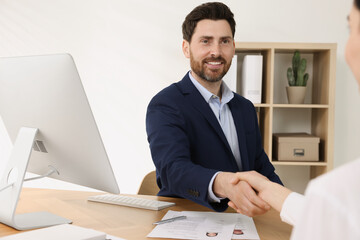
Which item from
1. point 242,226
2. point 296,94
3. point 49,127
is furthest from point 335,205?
point 296,94

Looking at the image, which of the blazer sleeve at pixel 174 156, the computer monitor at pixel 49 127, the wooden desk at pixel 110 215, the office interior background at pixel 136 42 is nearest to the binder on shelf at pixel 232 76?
the office interior background at pixel 136 42

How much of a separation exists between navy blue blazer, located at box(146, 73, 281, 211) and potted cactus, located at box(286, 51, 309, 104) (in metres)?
1.13

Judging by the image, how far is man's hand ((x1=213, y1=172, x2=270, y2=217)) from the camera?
1.33 metres

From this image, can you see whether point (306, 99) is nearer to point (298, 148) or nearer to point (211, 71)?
point (298, 148)

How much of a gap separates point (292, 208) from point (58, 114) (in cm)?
77

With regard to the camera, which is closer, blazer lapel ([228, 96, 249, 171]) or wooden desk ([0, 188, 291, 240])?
wooden desk ([0, 188, 291, 240])

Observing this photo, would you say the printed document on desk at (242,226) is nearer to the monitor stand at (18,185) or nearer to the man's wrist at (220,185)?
the man's wrist at (220,185)

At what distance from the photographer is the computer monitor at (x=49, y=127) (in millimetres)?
1212

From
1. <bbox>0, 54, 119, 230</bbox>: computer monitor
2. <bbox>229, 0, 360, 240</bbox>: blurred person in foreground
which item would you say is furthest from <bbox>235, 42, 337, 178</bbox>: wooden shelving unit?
<bbox>229, 0, 360, 240</bbox>: blurred person in foreground

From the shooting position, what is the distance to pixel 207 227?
1.30 m

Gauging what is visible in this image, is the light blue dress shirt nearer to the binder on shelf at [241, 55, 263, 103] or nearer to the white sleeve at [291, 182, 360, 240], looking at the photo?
the binder on shelf at [241, 55, 263, 103]

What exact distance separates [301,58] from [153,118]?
2052mm

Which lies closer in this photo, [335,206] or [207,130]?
[335,206]

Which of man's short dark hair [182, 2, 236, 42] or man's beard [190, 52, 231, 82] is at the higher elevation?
man's short dark hair [182, 2, 236, 42]
